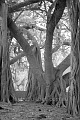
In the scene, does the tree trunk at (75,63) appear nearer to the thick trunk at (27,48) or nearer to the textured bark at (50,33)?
the textured bark at (50,33)

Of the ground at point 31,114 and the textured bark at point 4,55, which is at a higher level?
the textured bark at point 4,55

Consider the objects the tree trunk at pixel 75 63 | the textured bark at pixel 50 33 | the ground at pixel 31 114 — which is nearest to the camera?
the ground at pixel 31 114

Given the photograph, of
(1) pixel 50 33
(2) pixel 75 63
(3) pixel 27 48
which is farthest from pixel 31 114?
(3) pixel 27 48

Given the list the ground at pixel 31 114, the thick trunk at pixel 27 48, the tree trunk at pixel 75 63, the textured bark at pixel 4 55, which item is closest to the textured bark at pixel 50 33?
the thick trunk at pixel 27 48

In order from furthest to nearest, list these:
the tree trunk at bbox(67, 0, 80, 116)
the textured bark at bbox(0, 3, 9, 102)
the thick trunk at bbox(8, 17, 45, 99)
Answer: the thick trunk at bbox(8, 17, 45, 99) < the textured bark at bbox(0, 3, 9, 102) < the tree trunk at bbox(67, 0, 80, 116)

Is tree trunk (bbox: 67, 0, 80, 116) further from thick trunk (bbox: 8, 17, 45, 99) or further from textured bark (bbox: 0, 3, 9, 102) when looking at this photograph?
thick trunk (bbox: 8, 17, 45, 99)

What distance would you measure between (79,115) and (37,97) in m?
3.08

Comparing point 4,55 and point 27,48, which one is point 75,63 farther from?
point 27,48

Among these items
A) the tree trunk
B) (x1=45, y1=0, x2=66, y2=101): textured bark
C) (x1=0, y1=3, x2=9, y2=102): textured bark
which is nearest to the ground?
the tree trunk

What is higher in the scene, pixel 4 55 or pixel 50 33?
pixel 50 33

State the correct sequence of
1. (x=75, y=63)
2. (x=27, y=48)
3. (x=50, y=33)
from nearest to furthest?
1. (x=75, y=63)
2. (x=50, y=33)
3. (x=27, y=48)

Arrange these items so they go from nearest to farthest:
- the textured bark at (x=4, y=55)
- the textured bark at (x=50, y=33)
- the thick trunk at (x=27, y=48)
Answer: the textured bark at (x=50, y=33) < the textured bark at (x=4, y=55) < the thick trunk at (x=27, y=48)

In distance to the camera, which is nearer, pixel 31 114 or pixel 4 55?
pixel 31 114

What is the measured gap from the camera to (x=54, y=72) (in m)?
5.00
